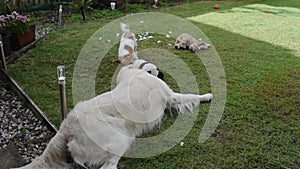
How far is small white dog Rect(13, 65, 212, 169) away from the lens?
198 centimetres

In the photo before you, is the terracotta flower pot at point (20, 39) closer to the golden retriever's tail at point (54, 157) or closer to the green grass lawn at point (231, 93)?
the green grass lawn at point (231, 93)

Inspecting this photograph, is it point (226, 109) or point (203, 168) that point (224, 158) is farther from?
point (226, 109)

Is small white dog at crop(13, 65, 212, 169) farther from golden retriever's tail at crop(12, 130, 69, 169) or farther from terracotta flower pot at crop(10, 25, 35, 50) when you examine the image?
terracotta flower pot at crop(10, 25, 35, 50)

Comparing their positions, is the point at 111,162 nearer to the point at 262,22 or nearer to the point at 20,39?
the point at 20,39

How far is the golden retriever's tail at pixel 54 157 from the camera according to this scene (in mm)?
1895

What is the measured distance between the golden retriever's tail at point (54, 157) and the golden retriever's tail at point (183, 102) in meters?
1.09

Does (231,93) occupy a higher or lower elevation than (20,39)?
lower

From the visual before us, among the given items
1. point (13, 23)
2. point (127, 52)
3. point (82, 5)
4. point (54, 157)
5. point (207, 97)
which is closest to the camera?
point (54, 157)

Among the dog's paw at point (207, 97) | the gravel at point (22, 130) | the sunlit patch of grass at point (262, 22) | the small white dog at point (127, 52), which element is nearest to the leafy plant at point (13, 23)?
the gravel at point (22, 130)

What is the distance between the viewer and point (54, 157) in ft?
6.35

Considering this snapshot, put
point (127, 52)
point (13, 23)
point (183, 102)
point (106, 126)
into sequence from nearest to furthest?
point (106, 126)
point (183, 102)
point (127, 52)
point (13, 23)

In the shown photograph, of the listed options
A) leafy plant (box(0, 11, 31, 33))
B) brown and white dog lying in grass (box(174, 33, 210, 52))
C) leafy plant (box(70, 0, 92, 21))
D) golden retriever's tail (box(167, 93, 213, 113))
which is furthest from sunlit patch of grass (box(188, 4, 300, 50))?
leafy plant (box(0, 11, 31, 33))

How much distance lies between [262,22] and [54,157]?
16.6 feet

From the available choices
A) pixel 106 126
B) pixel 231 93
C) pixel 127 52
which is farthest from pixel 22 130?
pixel 231 93
